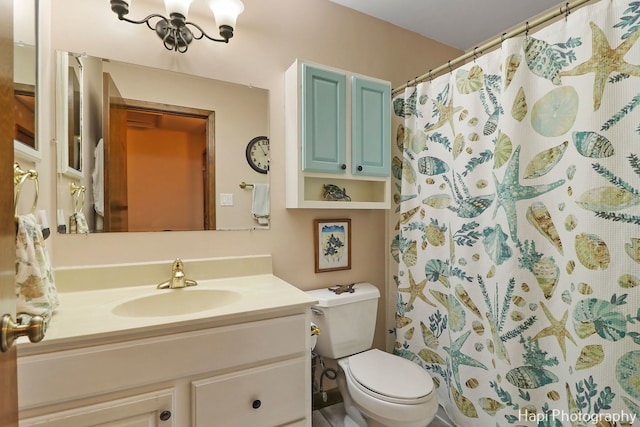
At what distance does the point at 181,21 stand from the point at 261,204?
3.00ft

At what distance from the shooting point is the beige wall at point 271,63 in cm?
125

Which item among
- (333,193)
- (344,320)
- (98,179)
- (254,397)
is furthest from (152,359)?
(333,193)

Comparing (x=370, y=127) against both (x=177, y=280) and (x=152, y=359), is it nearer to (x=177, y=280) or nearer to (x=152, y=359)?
(x=177, y=280)

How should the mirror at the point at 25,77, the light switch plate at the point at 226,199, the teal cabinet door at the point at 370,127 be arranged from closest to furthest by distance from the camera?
the mirror at the point at 25,77, the light switch plate at the point at 226,199, the teal cabinet door at the point at 370,127

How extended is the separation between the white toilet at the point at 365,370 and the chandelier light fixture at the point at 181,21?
1.42 meters

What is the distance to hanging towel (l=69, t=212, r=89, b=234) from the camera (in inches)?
48.8

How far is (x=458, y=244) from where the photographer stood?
1.54 m

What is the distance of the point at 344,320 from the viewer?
1.60m

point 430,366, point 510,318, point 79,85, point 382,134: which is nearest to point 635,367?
point 510,318

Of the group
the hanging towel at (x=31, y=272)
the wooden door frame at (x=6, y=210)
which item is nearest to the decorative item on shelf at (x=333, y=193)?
the hanging towel at (x=31, y=272)

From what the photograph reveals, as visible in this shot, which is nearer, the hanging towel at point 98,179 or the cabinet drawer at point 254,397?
the cabinet drawer at point 254,397

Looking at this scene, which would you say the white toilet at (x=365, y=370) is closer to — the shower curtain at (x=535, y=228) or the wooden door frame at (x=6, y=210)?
the shower curtain at (x=535, y=228)

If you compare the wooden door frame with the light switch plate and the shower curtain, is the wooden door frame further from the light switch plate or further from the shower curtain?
the shower curtain

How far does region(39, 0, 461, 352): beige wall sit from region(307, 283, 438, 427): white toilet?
0.77 ft
